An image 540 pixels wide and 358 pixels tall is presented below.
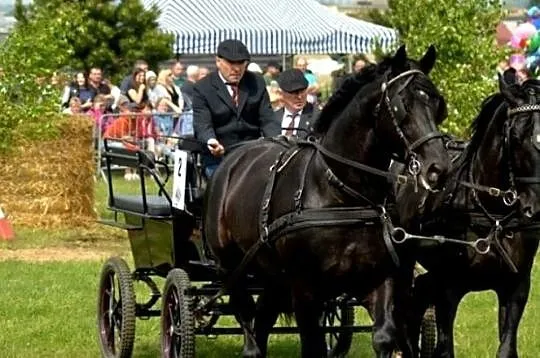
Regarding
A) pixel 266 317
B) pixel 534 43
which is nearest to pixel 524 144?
pixel 266 317

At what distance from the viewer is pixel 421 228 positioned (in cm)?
835

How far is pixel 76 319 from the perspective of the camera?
1123 cm

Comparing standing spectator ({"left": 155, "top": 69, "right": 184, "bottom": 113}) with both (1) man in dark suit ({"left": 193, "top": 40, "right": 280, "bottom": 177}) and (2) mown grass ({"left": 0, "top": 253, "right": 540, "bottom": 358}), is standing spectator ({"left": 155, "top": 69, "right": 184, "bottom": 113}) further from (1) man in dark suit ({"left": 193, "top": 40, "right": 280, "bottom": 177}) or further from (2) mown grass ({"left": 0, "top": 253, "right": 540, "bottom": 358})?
(1) man in dark suit ({"left": 193, "top": 40, "right": 280, "bottom": 177})

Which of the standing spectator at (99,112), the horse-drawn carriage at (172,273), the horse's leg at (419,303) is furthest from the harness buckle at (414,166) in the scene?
the standing spectator at (99,112)

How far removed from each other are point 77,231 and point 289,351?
23.8ft

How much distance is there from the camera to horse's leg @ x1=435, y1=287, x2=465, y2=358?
333 inches

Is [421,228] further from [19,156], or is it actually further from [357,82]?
[19,156]

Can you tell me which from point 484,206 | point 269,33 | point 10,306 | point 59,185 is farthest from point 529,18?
point 269,33

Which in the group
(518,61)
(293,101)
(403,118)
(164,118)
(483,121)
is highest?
(403,118)

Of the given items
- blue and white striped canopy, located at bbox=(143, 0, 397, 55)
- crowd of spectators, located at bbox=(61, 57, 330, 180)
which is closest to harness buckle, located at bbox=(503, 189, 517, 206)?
crowd of spectators, located at bbox=(61, 57, 330, 180)

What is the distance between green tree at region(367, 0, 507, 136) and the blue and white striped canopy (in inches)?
553

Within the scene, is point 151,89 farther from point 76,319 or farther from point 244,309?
point 244,309

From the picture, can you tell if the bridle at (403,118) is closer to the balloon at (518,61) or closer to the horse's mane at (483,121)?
the horse's mane at (483,121)

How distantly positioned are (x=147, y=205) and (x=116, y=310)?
797mm
